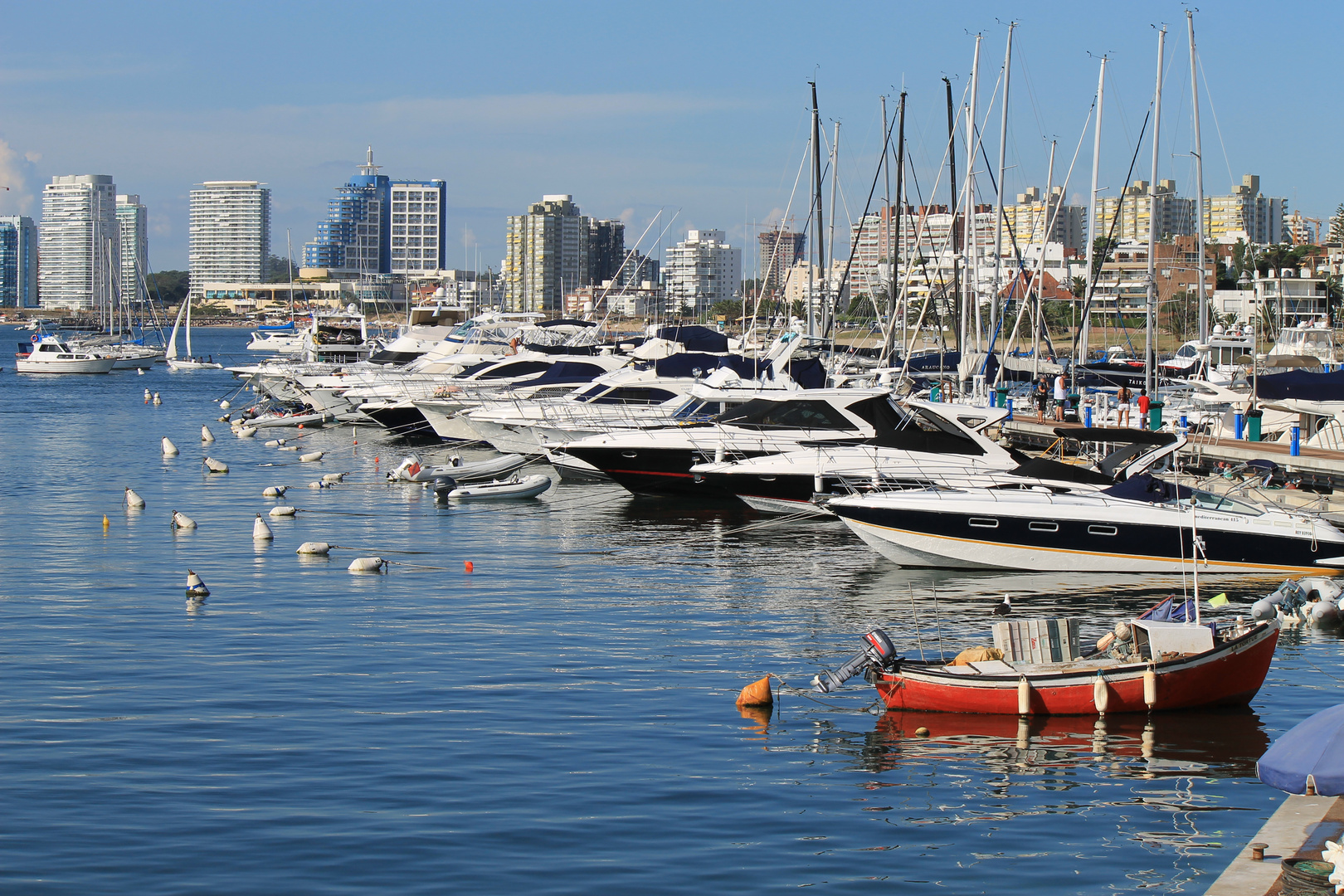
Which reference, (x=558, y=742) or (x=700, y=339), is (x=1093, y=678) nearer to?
(x=558, y=742)

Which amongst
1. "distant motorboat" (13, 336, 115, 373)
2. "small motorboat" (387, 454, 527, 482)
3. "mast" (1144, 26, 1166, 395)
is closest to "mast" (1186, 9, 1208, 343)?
"mast" (1144, 26, 1166, 395)

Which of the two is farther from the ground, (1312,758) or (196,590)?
(1312,758)

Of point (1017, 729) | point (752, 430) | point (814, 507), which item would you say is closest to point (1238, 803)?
point (1017, 729)

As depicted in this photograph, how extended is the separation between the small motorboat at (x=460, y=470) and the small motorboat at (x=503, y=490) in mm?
1773

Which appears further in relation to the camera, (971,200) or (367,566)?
(971,200)

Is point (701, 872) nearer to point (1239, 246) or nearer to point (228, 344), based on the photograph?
point (1239, 246)

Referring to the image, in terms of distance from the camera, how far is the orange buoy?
598 inches

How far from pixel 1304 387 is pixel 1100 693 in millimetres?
20827

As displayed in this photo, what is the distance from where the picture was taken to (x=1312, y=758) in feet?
30.1

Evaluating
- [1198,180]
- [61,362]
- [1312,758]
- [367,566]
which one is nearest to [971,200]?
[1198,180]

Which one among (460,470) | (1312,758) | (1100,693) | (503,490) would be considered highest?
(460,470)

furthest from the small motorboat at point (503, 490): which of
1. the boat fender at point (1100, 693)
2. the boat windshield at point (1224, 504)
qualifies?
the boat fender at point (1100, 693)

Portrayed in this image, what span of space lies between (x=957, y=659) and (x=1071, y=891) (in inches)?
207

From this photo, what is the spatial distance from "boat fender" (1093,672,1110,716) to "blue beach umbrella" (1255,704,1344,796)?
5060 millimetres
